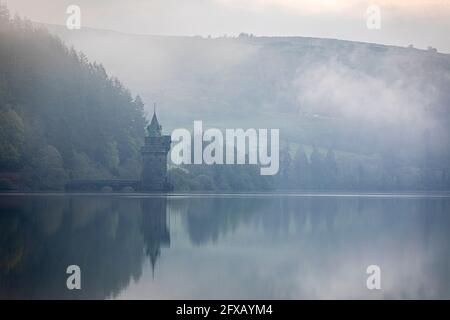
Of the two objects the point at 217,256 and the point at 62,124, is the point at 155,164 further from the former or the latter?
the point at 217,256

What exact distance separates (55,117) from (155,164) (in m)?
20.4

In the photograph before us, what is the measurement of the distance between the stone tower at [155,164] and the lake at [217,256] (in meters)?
49.0

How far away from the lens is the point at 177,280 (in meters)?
26.8

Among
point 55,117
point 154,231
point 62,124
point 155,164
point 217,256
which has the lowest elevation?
point 217,256

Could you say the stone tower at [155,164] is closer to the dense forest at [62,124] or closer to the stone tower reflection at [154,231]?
the dense forest at [62,124]

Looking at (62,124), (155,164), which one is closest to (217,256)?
(155,164)

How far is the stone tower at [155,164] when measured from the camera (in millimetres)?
99938

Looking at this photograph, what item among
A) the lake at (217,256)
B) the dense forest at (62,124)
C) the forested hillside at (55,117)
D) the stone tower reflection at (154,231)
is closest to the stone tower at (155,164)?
the dense forest at (62,124)

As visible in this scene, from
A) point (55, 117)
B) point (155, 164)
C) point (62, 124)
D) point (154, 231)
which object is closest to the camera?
point (154, 231)

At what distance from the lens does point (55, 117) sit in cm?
11519

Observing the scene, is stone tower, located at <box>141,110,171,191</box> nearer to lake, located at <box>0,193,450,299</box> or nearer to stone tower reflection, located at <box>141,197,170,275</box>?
stone tower reflection, located at <box>141,197,170,275</box>
